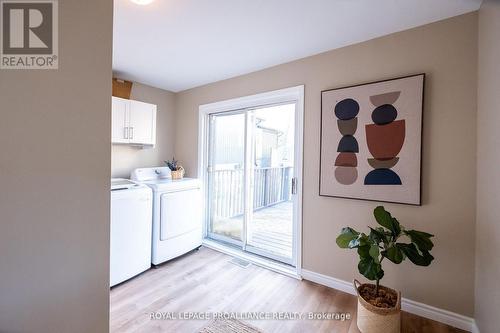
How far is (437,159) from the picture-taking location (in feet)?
5.85

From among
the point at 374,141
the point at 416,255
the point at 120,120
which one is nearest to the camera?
the point at 416,255

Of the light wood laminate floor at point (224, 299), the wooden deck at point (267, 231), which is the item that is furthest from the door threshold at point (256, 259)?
the wooden deck at point (267, 231)

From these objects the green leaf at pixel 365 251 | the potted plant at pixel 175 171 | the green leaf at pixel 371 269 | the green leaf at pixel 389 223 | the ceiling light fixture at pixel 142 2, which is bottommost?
the green leaf at pixel 371 269

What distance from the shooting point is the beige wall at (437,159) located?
5.51 feet

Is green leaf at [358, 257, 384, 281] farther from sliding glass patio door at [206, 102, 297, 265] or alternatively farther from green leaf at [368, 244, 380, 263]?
sliding glass patio door at [206, 102, 297, 265]

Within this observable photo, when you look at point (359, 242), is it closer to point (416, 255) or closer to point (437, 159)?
point (416, 255)

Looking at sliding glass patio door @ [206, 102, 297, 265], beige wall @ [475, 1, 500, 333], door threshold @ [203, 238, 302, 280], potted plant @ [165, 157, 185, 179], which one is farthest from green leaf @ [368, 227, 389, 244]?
potted plant @ [165, 157, 185, 179]

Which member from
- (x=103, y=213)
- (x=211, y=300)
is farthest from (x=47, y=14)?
(x=211, y=300)

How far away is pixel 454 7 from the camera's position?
1618 mm

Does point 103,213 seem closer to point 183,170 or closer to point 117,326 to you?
point 117,326

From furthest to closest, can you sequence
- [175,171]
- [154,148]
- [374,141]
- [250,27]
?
[154,148]
[175,171]
[374,141]
[250,27]

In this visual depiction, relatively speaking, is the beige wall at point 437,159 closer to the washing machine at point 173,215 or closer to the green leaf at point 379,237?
the green leaf at point 379,237

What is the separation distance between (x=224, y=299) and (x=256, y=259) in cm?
85

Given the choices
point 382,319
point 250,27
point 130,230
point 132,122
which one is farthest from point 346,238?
point 132,122
